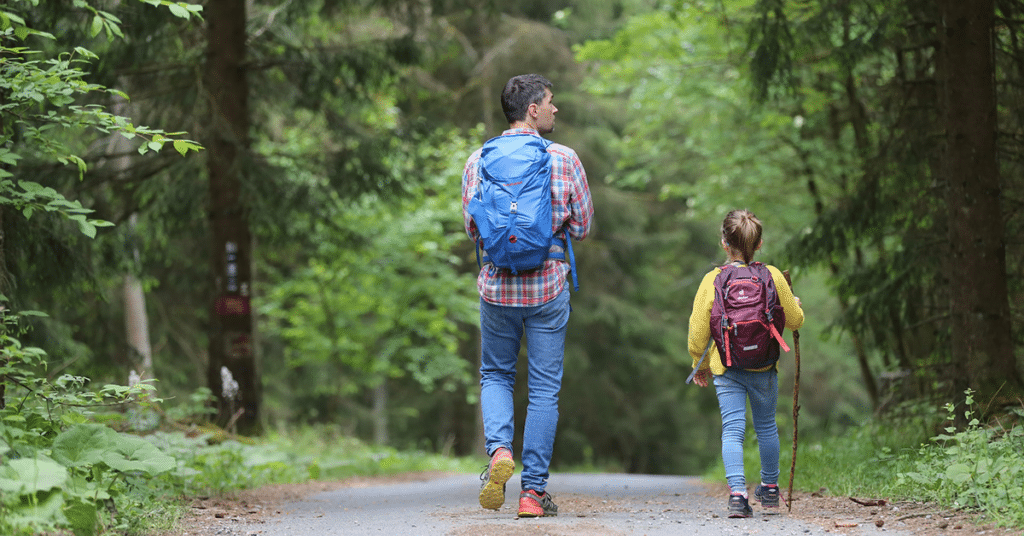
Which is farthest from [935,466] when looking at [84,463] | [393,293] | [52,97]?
[393,293]

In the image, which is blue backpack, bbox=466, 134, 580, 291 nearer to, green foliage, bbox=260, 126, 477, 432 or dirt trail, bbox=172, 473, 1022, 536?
dirt trail, bbox=172, 473, 1022, 536

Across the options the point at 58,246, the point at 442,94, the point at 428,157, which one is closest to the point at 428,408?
the point at 428,157

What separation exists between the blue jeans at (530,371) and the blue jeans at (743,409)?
2.84 ft

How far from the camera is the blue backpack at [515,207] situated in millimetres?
4133

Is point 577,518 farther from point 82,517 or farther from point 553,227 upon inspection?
point 82,517

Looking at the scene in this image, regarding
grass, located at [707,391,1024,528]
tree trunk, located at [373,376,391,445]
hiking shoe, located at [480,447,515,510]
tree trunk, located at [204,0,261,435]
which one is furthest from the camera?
tree trunk, located at [373,376,391,445]

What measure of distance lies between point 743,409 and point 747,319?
51cm

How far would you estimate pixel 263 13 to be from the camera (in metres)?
9.62

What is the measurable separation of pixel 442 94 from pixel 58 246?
8.11m

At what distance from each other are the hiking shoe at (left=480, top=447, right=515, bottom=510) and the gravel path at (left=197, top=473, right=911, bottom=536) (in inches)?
4.0

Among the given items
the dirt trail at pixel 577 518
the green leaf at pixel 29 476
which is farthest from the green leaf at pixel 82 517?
the dirt trail at pixel 577 518

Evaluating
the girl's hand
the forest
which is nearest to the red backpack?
the girl's hand

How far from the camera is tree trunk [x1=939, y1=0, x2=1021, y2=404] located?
5.12 metres

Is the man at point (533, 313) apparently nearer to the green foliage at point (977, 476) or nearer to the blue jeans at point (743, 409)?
the blue jeans at point (743, 409)
